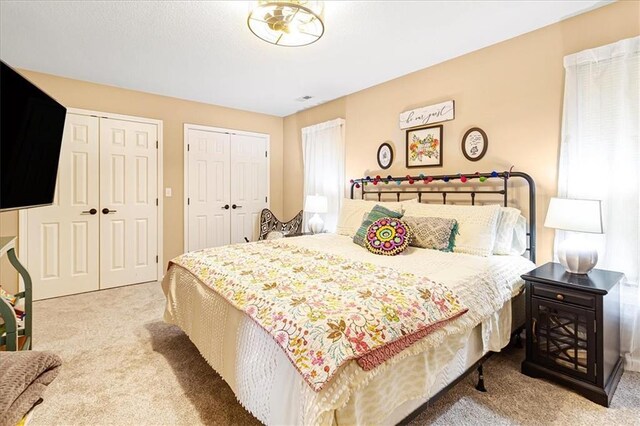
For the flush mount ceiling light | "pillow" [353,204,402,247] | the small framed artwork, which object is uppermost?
the flush mount ceiling light

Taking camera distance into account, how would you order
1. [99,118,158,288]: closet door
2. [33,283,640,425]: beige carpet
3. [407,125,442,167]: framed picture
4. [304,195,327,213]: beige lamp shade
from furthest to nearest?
[304,195,327,213]: beige lamp shade
[99,118,158,288]: closet door
[407,125,442,167]: framed picture
[33,283,640,425]: beige carpet

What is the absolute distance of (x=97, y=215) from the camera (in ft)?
12.5

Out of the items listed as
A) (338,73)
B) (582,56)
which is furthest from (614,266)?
(338,73)

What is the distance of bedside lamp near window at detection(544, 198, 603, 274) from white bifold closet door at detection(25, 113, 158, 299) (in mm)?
4283

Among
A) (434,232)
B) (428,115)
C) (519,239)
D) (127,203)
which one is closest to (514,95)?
(428,115)

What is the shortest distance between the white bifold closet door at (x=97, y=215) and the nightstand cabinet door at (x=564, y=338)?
420 centimetres

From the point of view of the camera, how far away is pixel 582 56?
2.27m

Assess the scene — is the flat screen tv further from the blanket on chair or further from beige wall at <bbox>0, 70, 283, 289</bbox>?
beige wall at <bbox>0, 70, 283, 289</bbox>

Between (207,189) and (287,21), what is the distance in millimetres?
3046

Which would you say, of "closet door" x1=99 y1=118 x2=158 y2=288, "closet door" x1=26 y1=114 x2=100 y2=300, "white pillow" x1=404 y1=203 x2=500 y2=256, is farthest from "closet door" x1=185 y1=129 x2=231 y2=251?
"white pillow" x1=404 y1=203 x2=500 y2=256

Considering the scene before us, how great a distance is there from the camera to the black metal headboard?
8.28ft

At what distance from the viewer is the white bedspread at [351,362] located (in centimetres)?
116

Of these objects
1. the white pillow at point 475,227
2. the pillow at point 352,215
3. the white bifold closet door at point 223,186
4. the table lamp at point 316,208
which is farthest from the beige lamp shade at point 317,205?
the white pillow at point 475,227

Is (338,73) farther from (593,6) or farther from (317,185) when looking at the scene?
(593,6)
